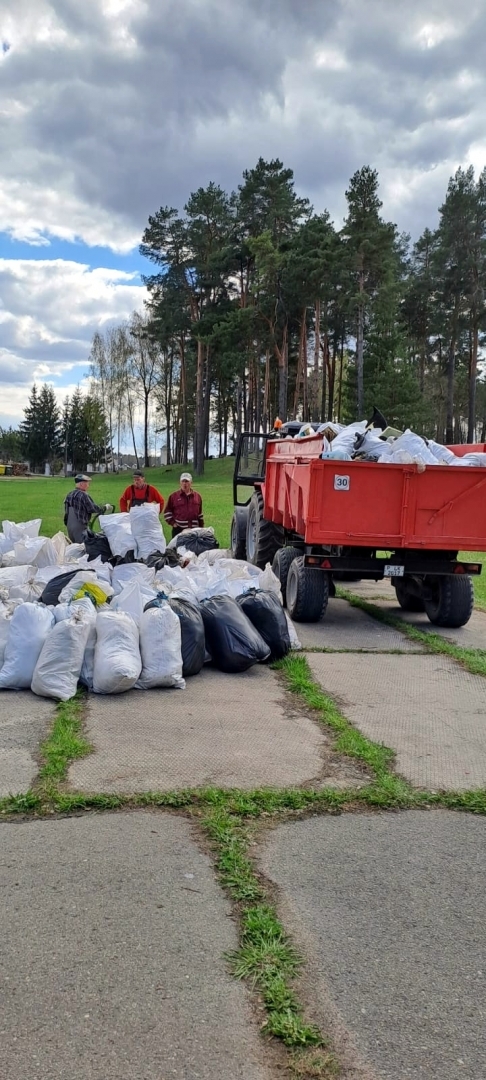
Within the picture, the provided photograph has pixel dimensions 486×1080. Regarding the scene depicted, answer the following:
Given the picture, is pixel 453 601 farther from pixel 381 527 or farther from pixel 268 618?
pixel 268 618

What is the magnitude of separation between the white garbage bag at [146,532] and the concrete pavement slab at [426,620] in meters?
2.75

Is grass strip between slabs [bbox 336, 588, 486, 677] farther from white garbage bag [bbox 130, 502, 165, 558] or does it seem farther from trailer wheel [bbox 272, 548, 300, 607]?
white garbage bag [bbox 130, 502, 165, 558]

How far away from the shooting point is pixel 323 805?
12.4 ft

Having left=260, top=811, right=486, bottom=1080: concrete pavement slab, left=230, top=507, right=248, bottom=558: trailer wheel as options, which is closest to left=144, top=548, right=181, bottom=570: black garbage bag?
left=230, top=507, right=248, bottom=558: trailer wheel

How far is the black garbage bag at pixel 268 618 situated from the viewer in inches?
249

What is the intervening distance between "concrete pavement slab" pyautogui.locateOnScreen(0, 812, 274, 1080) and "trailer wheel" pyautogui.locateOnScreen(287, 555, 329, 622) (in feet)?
15.3

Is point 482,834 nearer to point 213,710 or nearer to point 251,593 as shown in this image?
point 213,710

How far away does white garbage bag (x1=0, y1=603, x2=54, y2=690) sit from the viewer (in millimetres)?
5297

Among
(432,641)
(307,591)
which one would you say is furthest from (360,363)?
(432,641)

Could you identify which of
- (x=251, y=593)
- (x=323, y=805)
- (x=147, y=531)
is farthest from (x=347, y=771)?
(x=147, y=531)

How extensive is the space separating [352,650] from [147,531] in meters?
2.82

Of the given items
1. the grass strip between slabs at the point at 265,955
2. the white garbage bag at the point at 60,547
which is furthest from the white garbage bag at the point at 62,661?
the white garbage bag at the point at 60,547

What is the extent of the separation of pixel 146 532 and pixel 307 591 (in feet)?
6.47

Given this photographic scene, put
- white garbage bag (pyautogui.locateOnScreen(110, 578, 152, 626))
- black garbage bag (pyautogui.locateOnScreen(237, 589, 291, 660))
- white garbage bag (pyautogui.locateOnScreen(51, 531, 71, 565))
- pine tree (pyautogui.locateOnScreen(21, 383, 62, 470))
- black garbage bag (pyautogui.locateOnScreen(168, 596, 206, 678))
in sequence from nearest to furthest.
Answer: black garbage bag (pyautogui.locateOnScreen(168, 596, 206, 678)) < white garbage bag (pyautogui.locateOnScreen(110, 578, 152, 626)) < black garbage bag (pyautogui.locateOnScreen(237, 589, 291, 660)) < white garbage bag (pyautogui.locateOnScreen(51, 531, 71, 565)) < pine tree (pyautogui.locateOnScreen(21, 383, 62, 470))
